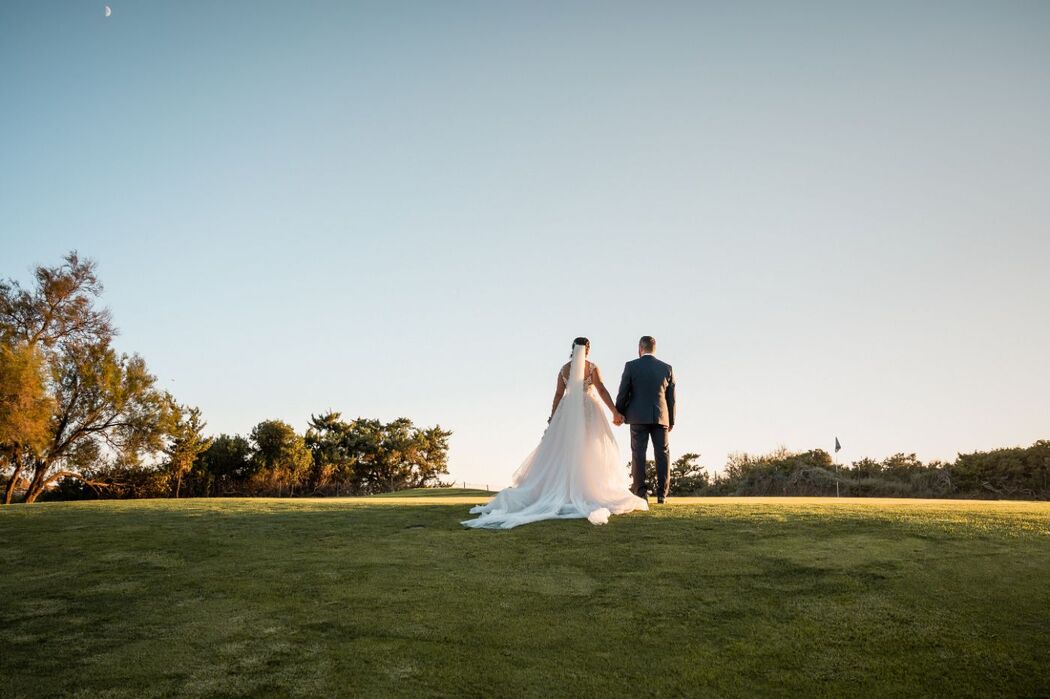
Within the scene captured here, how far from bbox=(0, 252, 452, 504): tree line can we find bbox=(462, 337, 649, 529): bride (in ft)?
79.9

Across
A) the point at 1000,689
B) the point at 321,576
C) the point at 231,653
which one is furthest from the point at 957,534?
the point at 231,653

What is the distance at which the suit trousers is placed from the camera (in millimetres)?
12102

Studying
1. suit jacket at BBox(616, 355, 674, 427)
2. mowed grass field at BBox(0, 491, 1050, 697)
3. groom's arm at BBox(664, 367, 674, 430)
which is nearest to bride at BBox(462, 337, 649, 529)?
suit jacket at BBox(616, 355, 674, 427)

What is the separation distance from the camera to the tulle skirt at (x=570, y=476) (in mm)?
10898

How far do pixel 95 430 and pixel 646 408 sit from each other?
30696mm

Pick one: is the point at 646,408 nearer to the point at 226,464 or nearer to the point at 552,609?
the point at 552,609

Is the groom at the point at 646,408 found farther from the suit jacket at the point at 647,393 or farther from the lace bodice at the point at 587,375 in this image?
the lace bodice at the point at 587,375

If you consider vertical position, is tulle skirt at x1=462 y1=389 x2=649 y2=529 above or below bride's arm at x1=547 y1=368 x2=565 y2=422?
below

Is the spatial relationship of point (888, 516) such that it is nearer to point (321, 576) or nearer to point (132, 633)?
point (321, 576)

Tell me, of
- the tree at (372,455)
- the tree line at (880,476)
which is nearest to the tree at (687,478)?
the tree line at (880,476)

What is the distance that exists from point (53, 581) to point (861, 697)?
8125mm

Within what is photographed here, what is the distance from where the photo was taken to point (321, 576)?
7473 millimetres

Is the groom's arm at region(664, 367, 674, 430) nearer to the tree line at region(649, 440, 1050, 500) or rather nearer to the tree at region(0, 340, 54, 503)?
the tree line at region(649, 440, 1050, 500)

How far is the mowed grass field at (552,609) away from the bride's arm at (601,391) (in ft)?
10.6
